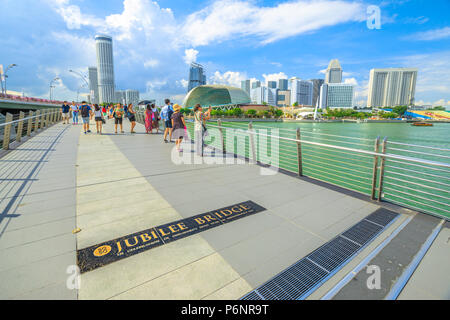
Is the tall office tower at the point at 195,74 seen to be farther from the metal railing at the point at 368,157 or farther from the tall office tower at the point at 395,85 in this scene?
the metal railing at the point at 368,157

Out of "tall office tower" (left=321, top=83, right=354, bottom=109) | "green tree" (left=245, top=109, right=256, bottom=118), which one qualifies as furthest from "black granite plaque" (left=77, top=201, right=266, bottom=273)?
"tall office tower" (left=321, top=83, right=354, bottom=109)

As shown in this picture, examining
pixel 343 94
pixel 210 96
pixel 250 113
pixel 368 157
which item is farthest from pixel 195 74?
pixel 368 157

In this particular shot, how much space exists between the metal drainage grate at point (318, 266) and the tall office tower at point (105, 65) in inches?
6340

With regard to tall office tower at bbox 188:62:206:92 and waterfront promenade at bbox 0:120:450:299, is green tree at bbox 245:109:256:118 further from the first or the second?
waterfront promenade at bbox 0:120:450:299

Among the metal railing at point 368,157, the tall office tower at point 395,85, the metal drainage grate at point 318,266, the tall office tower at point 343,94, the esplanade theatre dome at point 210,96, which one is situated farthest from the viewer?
the tall office tower at point 343,94

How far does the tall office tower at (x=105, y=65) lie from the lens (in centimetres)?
14588

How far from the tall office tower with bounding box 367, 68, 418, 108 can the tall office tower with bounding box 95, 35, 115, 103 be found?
8313 inches

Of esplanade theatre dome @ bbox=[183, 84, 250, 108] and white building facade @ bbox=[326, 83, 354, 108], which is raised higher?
white building facade @ bbox=[326, 83, 354, 108]

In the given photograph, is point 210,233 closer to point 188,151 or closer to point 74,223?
point 74,223

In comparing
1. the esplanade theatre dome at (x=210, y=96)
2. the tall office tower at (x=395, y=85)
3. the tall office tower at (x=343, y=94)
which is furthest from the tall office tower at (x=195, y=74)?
the tall office tower at (x=395, y=85)

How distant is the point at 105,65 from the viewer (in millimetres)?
161125

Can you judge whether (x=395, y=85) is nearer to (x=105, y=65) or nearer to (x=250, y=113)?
(x=250, y=113)

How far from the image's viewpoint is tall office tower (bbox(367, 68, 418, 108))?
610 ft
